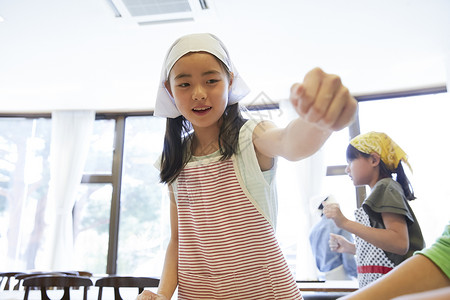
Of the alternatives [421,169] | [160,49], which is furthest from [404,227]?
[421,169]

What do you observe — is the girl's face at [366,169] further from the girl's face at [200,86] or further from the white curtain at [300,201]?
the white curtain at [300,201]

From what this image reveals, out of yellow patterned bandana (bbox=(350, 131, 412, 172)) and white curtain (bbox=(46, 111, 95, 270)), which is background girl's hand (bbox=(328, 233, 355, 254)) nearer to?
yellow patterned bandana (bbox=(350, 131, 412, 172))

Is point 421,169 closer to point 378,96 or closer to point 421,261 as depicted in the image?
point 378,96

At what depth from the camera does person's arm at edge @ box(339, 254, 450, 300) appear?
2.02 feet

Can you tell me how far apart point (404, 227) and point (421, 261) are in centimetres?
77

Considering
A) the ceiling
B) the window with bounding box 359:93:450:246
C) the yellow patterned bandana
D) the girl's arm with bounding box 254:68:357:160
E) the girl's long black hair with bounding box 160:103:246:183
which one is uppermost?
the ceiling

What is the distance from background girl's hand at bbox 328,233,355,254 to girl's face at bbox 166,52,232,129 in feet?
4.16

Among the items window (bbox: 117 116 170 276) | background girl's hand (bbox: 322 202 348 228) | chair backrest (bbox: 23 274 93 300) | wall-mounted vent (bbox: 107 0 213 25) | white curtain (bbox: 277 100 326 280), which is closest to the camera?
background girl's hand (bbox: 322 202 348 228)

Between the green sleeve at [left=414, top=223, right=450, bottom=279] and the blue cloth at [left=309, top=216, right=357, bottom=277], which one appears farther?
the blue cloth at [left=309, top=216, right=357, bottom=277]

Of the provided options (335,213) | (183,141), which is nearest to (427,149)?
(335,213)

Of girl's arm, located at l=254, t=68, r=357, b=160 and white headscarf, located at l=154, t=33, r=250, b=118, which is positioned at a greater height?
white headscarf, located at l=154, t=33, r=250, b=118

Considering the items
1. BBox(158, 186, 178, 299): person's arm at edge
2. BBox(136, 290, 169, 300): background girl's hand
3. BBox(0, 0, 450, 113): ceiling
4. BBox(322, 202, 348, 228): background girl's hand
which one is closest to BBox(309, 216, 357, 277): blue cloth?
BBox(0, 0, 450, 113): ceiling

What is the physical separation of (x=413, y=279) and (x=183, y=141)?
0.65 metres

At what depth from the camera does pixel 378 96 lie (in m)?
5.09
